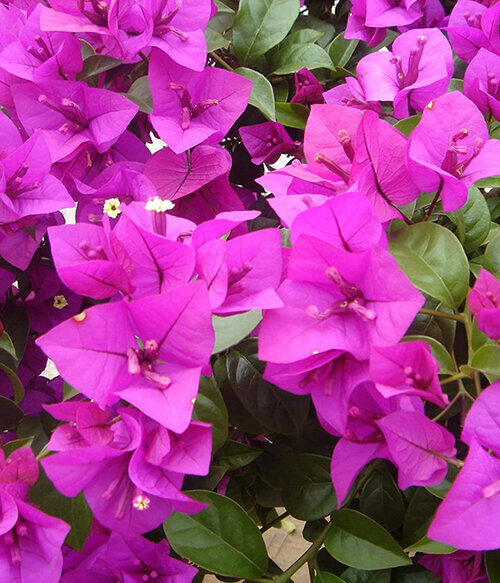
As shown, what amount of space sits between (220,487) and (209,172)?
1.13 ft

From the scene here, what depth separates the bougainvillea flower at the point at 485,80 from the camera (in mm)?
569

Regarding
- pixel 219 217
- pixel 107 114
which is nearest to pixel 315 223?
pixel 219 217

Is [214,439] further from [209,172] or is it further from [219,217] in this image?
[209,172]

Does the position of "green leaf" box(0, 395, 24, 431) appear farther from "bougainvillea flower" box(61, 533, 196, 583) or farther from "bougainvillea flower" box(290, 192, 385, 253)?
"bougainvillea flower" box(290, 192, 385, 253)

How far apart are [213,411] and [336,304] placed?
0.37 feet

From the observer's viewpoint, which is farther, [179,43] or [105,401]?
[179,43]

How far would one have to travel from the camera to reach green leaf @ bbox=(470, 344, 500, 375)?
39 centimetres

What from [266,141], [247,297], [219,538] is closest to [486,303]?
[247,297]

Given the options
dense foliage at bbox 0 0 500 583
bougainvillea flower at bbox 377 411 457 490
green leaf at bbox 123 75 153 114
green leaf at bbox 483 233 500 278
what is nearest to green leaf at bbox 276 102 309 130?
dense foliage at bbox 0 0 500 583

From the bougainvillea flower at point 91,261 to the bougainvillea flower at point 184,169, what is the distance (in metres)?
0.18

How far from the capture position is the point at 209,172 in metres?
0.60

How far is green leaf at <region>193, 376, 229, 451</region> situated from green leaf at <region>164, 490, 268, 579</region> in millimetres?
47

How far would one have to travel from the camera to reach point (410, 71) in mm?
568

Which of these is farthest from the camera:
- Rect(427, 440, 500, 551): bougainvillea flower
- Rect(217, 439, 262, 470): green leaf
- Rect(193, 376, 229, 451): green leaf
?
Rect(217, 439, 262, 470): green leaf
